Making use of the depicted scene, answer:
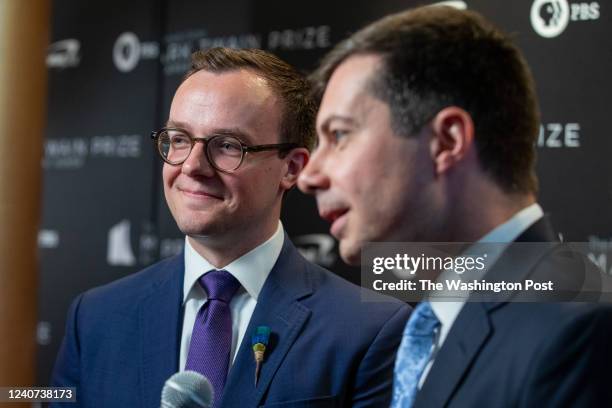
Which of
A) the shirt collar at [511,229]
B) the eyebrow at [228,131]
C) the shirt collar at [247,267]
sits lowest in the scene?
the shirt collar at [247,267]

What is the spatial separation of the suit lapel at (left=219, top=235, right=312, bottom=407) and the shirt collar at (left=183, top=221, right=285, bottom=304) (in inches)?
A: 0.5

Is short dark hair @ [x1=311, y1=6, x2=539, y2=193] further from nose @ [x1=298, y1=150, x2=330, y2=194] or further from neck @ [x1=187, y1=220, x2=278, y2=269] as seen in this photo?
neck @ [x1=187, y1=220, x2=278, y2=269]

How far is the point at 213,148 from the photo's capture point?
1.23m

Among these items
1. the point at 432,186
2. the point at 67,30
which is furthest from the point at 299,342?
the point at 67,30

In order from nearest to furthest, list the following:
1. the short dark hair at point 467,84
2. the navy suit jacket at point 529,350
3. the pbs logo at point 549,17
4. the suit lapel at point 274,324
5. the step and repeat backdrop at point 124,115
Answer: the navy suit jacket at point 529,350 → the short dark hair at point 467,84 → the suit lapel at point 274,324 → the pbs logo at point 549,17 → the step and repeat backdrop at point 124,115

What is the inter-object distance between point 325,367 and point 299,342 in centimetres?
6

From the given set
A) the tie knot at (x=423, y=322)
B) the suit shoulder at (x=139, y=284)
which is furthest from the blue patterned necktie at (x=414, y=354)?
the suit shoulder at (x=139, y=284)

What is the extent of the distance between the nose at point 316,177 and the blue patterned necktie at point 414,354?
21 cm

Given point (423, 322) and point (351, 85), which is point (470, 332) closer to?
point (423, 322)

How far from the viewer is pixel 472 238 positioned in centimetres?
97

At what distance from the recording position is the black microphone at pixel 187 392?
1030 millimetres

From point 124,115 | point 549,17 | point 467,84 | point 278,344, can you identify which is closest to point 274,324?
point 278,344

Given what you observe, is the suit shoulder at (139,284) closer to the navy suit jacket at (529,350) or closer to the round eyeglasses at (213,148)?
the round eyeglasses at (213,148)

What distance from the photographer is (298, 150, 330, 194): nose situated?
1015 millimetres
